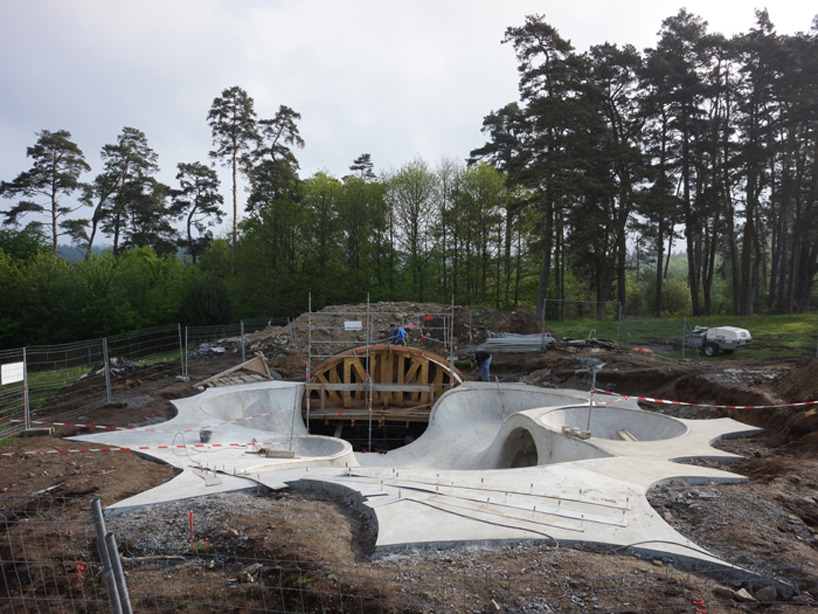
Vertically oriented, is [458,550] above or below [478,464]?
above

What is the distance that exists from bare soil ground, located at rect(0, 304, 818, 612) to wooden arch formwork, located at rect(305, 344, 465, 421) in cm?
639

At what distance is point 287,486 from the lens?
6668 millimetres

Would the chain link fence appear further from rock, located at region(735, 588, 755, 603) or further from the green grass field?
the green grass field

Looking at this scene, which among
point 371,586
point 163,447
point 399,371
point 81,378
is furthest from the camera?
point 81,378

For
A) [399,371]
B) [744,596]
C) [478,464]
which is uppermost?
[399,371]

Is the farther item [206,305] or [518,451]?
[206,305]

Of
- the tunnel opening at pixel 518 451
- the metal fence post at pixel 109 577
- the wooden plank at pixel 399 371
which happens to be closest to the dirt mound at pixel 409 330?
the wooden plank at pixel 399 371

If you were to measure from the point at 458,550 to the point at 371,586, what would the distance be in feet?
3.57

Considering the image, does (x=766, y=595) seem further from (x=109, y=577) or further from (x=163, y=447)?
(x=163, y=447)

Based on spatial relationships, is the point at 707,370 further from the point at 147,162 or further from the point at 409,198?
the point at 147,162

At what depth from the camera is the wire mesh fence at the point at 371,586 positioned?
366 centimetres

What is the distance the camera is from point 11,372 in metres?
8.69

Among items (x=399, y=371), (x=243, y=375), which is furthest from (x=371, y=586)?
(x=243, y=375)

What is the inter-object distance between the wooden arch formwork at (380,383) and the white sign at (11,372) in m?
6.32
